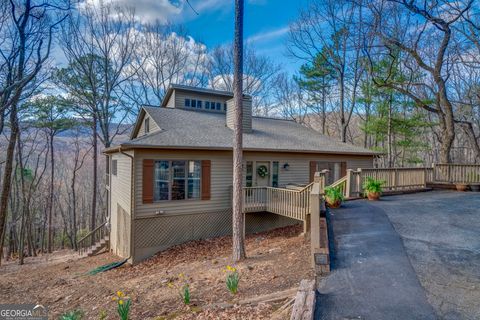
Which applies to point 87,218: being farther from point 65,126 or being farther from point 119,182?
point 119,182

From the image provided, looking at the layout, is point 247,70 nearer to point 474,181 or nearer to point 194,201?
point 194,201

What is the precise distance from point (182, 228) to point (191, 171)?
2179 millimetres

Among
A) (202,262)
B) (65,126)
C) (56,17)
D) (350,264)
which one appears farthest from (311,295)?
(65,126)

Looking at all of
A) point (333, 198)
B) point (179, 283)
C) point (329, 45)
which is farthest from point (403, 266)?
point (329, 45)

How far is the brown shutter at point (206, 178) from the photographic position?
1036cm

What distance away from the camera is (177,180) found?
394 inches

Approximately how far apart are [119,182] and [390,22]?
15.6 m

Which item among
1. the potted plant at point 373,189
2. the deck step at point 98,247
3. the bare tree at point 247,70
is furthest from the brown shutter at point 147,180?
the bare tree at point 247,70

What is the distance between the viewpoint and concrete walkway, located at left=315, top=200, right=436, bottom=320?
10.7 feet

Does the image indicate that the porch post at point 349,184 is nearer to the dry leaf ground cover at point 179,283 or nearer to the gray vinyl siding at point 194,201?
the dry leaf ground cover at point 179,283

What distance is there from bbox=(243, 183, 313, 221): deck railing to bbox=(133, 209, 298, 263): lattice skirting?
1024 millimetres

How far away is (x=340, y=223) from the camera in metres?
6.86

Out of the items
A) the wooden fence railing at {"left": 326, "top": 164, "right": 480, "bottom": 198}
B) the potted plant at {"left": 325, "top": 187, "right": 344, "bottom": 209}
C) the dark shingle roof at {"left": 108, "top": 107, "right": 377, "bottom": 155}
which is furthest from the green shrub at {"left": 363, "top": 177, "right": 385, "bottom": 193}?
the dark shingle roof at {"left": 108, "top": 107, "right": 377, "bottom": 155}

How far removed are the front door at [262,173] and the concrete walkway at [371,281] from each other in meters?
5.38
